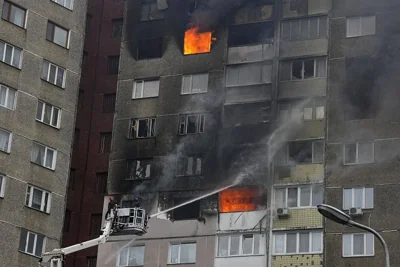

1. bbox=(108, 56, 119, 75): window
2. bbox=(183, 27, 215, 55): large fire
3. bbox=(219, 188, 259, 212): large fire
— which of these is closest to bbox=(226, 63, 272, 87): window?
bbox=(183, 27, 215, 55): large fire

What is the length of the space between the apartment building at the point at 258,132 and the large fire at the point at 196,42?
10cm

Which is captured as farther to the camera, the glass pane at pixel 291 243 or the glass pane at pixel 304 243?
the glass pane at pixel 291 243

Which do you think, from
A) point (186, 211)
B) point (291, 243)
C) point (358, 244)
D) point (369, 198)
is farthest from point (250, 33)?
point (358, 244)

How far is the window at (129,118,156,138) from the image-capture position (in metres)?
71.1

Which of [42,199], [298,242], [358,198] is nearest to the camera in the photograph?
[358,198]

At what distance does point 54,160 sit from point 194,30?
13.6 metres

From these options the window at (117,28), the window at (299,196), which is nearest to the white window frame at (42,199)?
the window at (299,196)

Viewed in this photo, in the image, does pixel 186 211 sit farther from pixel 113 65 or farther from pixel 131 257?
pixel 113 65

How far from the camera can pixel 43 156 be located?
226ft

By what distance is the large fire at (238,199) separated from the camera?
65.4 metres

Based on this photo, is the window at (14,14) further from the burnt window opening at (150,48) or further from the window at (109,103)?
the window at (109,103)

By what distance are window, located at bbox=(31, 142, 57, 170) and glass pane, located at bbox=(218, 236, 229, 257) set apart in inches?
508

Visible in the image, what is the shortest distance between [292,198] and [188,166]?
8.15m

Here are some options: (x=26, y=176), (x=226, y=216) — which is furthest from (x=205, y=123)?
(x=26, y=176)
